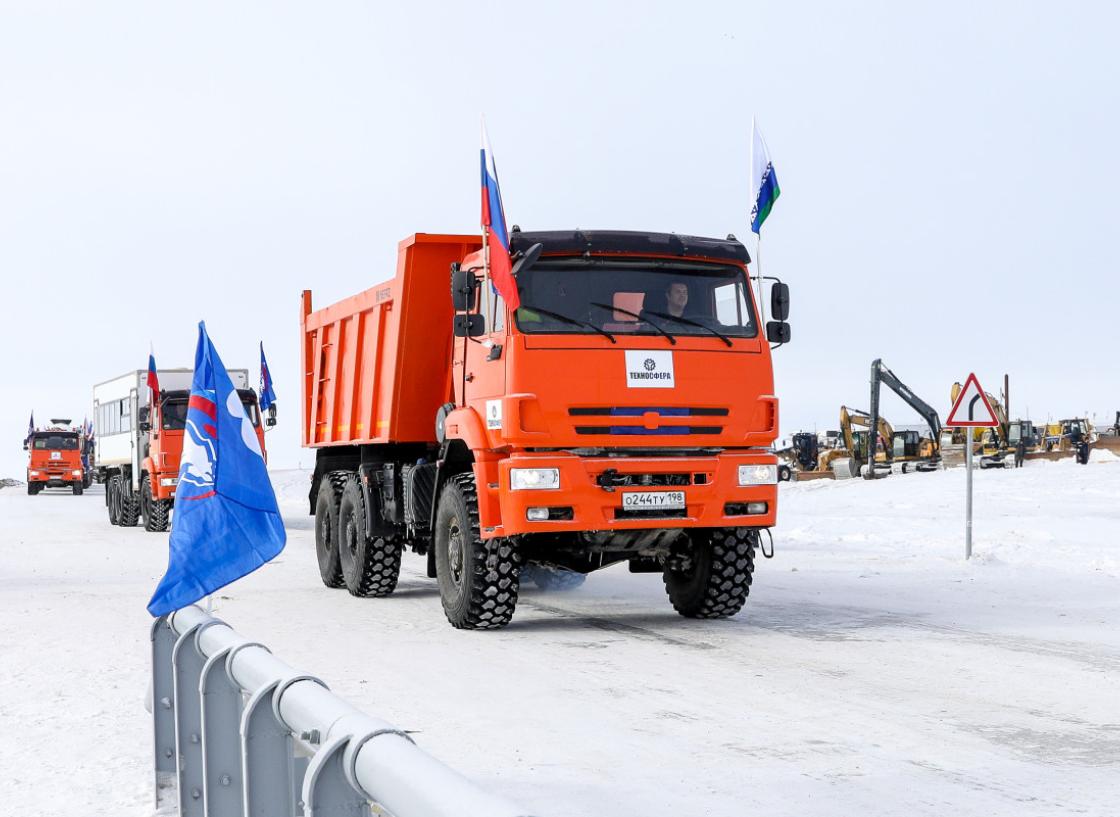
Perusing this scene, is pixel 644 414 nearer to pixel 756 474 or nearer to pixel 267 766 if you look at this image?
pixel 756 474

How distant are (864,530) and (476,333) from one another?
45.4 ft

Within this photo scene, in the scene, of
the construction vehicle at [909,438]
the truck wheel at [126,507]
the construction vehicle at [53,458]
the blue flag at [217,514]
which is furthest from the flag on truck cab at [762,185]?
the construction vehicle at [53,458]

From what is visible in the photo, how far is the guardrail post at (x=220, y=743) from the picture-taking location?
4.40m

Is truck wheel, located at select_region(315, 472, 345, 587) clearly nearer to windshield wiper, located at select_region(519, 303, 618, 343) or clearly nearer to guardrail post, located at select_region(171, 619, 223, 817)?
windshield wiper, located at select_region(519, 303, 618, 343)

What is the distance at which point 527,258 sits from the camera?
10.1m

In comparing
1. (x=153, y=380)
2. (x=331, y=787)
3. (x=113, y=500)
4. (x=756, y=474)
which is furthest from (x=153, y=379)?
(x=331, y=787)

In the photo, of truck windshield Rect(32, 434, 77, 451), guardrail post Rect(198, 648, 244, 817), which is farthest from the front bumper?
truck windshield Rect(32, 434, 77, 451)

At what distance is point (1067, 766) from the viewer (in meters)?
5.86

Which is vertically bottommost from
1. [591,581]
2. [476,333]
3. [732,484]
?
[591,581]

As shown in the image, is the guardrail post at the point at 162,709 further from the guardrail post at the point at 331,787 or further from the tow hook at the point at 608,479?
the tow hook at the point at 608,479

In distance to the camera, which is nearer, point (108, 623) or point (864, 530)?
point (108, 623)

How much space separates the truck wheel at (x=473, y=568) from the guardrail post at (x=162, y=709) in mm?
4892

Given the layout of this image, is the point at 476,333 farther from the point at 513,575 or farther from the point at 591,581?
the point at 591,581

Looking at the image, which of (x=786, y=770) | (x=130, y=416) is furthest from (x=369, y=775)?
→ (x=130, y=416)
